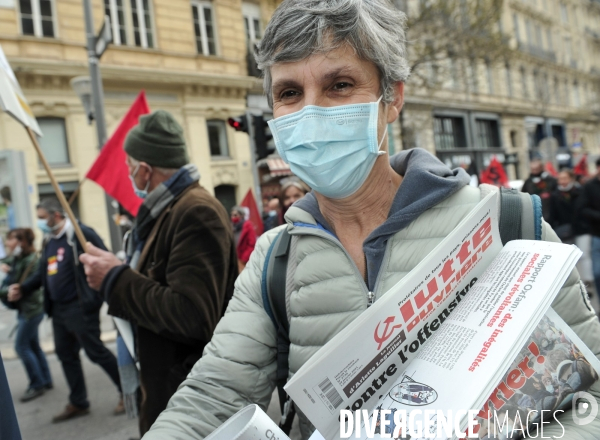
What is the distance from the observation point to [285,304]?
1.45 m

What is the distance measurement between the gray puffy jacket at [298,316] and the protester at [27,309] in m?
5.10

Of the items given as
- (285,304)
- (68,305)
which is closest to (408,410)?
(285,304)

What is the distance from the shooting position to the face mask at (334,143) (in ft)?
4.75

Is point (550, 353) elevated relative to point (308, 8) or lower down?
lower down

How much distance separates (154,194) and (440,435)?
2.02 m

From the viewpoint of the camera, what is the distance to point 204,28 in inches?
707

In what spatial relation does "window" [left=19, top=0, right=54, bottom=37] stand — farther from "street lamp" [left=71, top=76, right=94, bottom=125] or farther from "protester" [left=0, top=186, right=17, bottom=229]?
"protester" [left=0, top=186, right=17, bottom=229]

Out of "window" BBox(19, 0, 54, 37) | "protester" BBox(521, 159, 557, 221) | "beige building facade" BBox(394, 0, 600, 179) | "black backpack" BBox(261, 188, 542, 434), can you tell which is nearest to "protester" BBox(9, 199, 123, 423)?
"black backpack" BBox(261, 188, 542, 434)

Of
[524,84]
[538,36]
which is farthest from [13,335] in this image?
[538,36]

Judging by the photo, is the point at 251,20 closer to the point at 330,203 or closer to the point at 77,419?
the point at 77,419

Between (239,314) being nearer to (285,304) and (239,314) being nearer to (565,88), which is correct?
(285,304)

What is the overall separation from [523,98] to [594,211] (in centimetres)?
2876

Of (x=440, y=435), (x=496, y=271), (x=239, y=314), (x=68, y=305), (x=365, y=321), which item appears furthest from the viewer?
(x=68, y=305)

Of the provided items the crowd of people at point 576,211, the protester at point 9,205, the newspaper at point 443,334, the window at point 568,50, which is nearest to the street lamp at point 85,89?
the protester at point 9,205
